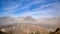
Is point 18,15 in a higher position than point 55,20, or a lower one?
higher

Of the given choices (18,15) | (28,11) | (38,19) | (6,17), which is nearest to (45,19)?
(38,19)

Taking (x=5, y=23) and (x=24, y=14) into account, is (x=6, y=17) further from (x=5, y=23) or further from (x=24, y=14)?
(x=24, y=14)

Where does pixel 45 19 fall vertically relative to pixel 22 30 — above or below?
above

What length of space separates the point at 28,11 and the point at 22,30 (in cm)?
48

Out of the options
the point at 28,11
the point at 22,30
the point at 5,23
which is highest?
the point at 28,11

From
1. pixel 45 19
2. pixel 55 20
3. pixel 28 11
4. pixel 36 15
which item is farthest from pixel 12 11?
pixel 55 20

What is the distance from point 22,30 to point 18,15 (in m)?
0.38

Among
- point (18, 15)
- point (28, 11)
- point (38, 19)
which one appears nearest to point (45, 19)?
point (38, 19)

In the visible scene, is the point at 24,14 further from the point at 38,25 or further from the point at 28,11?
the point at 38,25

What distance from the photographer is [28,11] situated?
3.07 metres

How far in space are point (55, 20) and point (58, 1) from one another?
460 mm

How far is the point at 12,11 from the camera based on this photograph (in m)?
3.10

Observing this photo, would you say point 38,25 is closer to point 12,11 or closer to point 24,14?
point 24,14

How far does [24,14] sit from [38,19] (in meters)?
0.36
